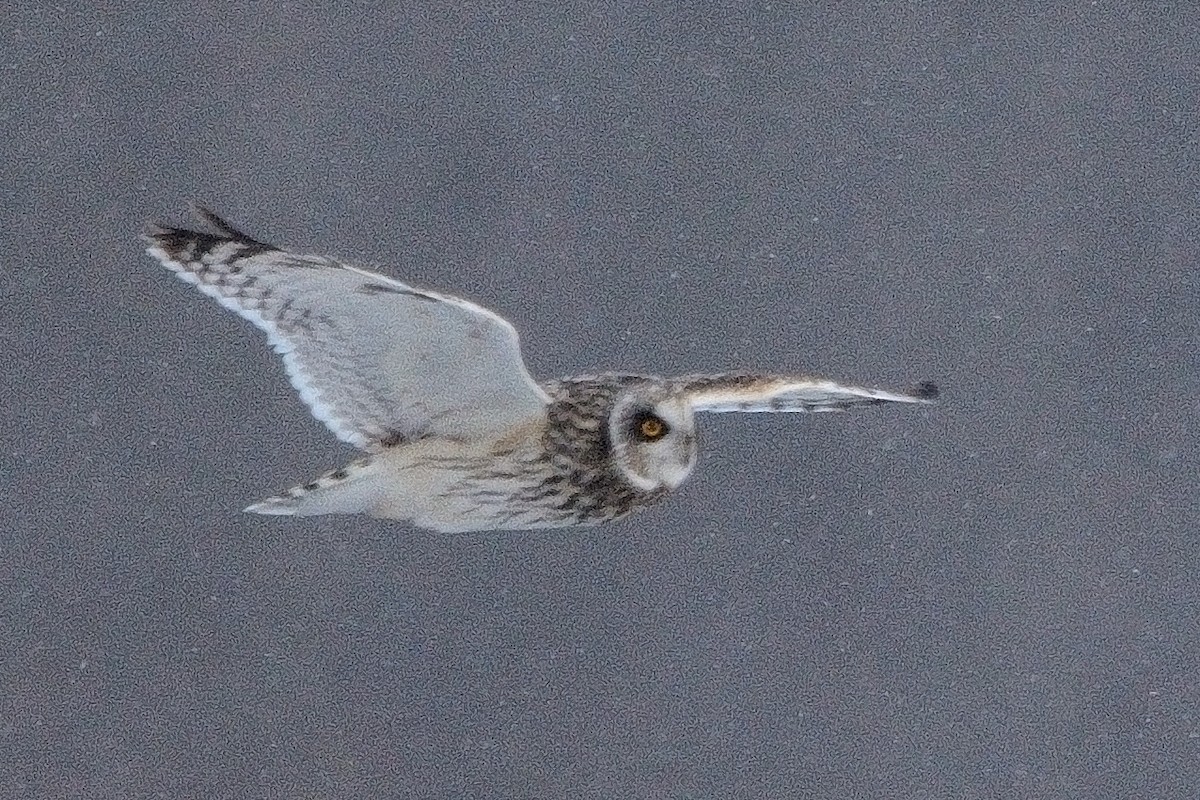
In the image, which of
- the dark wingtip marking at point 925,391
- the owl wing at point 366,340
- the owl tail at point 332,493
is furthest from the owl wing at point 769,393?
the owl tail at point 332,493

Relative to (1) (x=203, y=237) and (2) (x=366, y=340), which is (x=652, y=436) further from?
(1) (x=203, y=237)

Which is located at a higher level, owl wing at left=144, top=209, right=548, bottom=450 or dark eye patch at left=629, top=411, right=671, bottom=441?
owl wing at left=144, top=209, right=548, bottom=450

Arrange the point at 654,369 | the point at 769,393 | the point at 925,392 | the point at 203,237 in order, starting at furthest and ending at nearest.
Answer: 1. the point at 654,369
2. the point at 925,392
3. the point at 769,393
4. the point at 203,237

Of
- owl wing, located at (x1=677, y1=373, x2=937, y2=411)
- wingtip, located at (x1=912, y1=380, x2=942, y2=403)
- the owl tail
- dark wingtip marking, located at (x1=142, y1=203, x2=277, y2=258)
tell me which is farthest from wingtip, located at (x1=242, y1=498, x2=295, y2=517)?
wingtip, located at (x1=912, y1=380, x2=942, y2=403)

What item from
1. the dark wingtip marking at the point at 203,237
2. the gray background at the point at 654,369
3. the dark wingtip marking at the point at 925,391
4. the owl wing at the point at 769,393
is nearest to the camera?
the dark wingtip marking at the point at 203,237

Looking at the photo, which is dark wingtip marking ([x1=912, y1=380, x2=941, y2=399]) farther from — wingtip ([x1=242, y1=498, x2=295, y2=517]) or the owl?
wingtip ([x1=242, y1=498, x2=295, y2=517])

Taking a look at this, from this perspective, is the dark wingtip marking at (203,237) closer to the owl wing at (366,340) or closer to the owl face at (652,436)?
the owl wing at (366,340)

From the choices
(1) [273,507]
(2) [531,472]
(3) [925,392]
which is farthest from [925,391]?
(1) [273,507]

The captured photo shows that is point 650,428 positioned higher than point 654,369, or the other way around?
point 654,369
